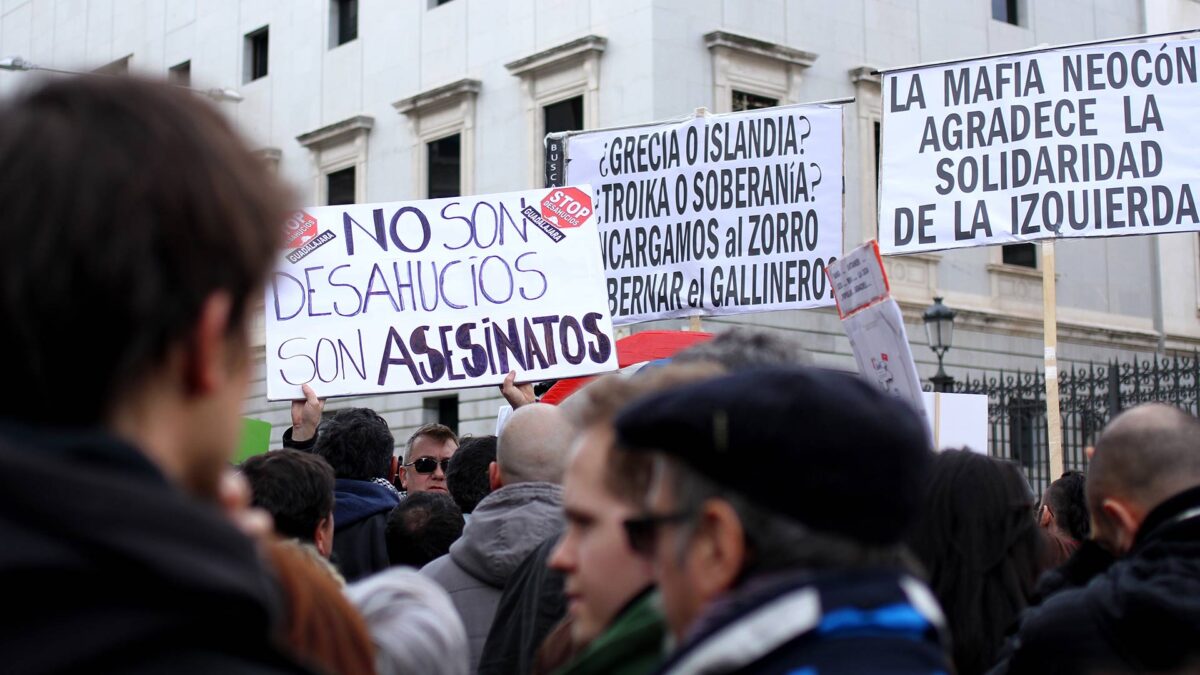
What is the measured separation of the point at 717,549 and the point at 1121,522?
63.0 inches

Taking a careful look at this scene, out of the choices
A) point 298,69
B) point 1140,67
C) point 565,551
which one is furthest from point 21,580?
point 298,69

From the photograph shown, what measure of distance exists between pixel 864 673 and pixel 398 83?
77.5ft

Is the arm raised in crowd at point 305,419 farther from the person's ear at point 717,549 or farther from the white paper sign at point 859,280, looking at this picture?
the person's ear at point 717,549

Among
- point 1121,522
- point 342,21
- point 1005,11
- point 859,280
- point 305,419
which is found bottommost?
point 1121,522

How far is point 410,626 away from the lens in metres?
2.14

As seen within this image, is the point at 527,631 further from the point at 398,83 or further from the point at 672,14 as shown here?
the point at 398,83

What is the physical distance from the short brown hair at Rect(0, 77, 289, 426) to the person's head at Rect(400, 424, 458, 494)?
5.23m

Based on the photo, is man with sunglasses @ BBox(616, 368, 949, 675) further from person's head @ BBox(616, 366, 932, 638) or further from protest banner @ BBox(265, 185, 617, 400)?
protest banner @ BBox(265, 185, 617, 400)

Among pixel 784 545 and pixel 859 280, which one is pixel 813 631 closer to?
pixel 784 545

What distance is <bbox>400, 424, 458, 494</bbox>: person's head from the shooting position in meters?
6.52

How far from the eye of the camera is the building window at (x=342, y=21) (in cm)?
2578

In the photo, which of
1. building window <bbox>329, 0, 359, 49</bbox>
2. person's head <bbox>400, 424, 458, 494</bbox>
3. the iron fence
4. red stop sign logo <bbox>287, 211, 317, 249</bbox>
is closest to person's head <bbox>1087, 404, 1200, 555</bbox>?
person's head <bbox>400, 424, 458, 494</bbox>

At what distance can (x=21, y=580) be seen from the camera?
3.82 ft

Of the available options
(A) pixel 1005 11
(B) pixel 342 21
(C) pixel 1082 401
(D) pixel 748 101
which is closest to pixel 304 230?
(C) pixel 1082 401
